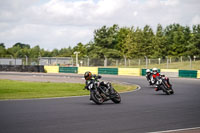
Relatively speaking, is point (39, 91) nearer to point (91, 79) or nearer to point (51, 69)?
point (91, 79)

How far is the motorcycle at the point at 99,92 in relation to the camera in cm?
1427

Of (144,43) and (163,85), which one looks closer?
(163,85)

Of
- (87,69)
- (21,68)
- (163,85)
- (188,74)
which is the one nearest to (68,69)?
(87,69)

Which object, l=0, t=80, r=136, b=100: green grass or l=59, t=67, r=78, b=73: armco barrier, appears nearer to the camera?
l=0, t=80, r=136, b=100: green grass

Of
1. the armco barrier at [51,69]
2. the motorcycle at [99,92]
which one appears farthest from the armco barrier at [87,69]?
the motorcycle at [99,92]

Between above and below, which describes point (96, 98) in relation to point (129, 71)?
below

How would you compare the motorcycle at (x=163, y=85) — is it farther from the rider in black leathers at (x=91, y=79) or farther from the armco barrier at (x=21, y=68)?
the armco barrier at (x=21, y=68)

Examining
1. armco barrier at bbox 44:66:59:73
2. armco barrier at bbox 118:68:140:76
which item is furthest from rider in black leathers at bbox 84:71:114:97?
armco barrier at bbox 44:66:59:73

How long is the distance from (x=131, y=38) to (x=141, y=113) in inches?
3162

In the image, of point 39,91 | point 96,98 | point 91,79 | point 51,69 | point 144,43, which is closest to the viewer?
point 96,98

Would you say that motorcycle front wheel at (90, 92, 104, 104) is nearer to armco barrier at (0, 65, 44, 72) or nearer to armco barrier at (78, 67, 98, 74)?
armco barrier at (78, 67, 98, 74)

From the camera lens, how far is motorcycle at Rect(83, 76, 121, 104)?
46.8ft

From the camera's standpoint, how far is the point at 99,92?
48.3ft

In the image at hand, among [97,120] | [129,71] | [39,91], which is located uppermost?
[129,71]
